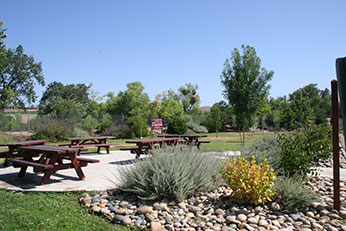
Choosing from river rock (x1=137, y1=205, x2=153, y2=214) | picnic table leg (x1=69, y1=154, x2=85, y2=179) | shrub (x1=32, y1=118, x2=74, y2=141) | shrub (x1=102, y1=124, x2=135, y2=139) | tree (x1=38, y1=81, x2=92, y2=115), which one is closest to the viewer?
river rock (x1=137, y1=205, x2=153, y2=214)

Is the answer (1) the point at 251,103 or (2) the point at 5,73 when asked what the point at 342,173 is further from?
(2) the point at 5,73

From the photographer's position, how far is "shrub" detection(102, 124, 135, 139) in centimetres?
2231

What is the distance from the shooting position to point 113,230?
11.3ft

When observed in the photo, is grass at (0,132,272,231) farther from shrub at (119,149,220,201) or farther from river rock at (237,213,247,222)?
river rock at (237,213,247,222)

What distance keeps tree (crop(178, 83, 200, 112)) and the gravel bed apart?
199ft

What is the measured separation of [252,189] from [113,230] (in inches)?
75.6

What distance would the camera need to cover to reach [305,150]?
212 inches

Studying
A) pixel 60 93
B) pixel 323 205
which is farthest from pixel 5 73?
pixel 323 205

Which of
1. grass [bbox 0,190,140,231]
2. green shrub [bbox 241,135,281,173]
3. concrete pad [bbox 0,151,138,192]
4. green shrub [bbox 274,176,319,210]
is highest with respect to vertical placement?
green shrub [bbox 241,135,281,173]

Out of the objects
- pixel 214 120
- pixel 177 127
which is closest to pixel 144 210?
pixel 177 127

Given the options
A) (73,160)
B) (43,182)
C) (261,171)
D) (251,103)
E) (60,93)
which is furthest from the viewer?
(60,93)

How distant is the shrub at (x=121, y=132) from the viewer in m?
22.3

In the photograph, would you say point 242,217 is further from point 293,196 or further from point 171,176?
point 171,176

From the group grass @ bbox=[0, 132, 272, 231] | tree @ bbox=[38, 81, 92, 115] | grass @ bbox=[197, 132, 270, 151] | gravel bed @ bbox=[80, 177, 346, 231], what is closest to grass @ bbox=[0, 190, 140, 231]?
grass @ bbox=[0, 132, 272, 231]
